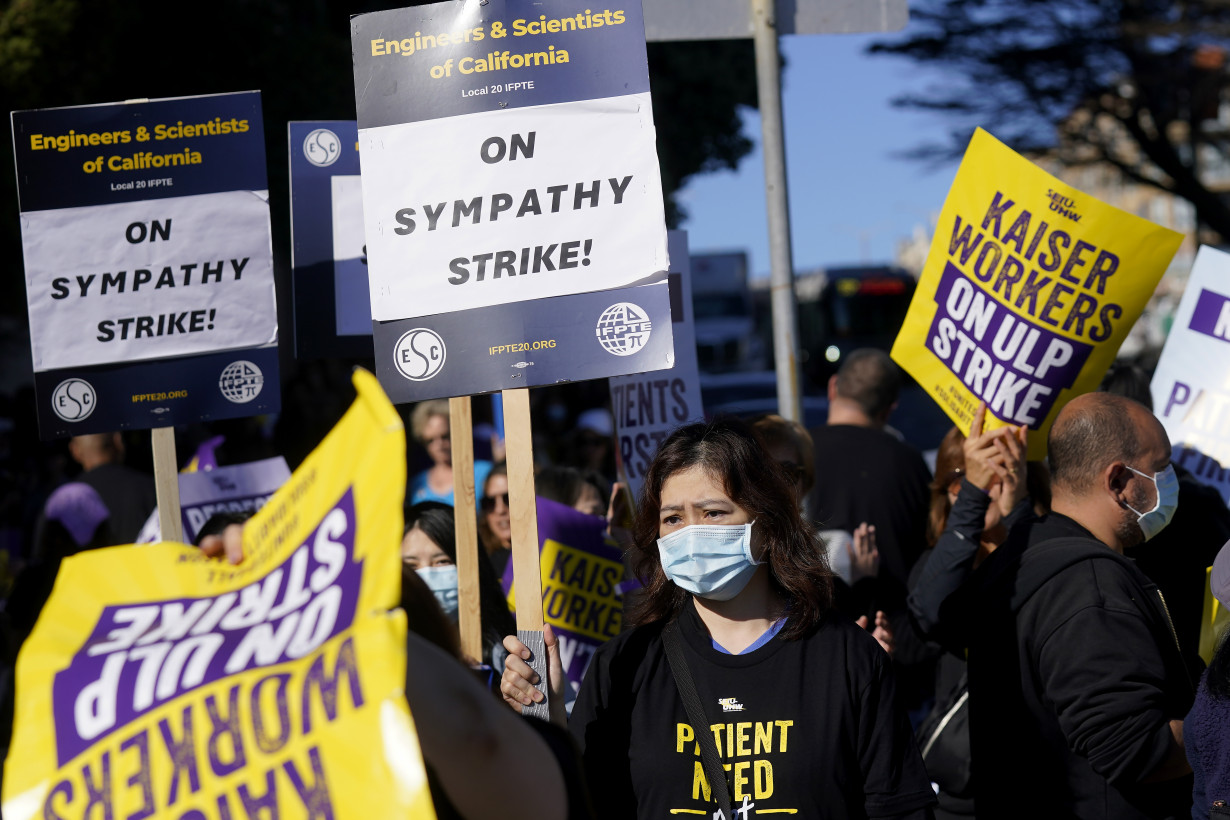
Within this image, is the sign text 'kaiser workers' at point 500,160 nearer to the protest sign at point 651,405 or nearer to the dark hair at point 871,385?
the protest sign at point 651,405

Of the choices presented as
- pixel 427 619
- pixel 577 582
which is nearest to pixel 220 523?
pixel 577 582

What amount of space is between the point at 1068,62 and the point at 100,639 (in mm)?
24437

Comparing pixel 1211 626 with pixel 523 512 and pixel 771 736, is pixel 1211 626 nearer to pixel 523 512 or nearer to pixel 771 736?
pixel 771 736

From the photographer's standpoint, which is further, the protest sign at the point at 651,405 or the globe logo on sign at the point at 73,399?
the protest sign at the point at 651,405

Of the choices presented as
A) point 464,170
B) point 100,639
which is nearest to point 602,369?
point 464,170

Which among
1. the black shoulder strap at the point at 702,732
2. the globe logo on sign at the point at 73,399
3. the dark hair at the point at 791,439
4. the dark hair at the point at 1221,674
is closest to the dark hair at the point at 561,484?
the dark hair at the point at 791,439

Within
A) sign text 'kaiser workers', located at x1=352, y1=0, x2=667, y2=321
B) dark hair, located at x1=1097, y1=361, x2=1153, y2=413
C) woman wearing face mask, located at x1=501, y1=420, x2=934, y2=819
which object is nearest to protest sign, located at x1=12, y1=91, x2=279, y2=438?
sign text 'kaiser workers', located at x1=352, y1=0, x2=667, y2=321

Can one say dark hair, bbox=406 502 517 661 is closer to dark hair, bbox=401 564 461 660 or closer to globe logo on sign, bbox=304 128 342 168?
globe logo on sign, bbox=304 128 342 168

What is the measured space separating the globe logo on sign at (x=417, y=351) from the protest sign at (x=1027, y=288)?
1.49 metres

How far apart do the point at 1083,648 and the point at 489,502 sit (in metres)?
2.86

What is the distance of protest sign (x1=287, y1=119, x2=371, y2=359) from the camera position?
4484 millimetres

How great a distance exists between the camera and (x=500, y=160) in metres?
3.06

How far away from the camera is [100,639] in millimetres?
1778

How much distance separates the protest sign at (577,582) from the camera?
159 inches
